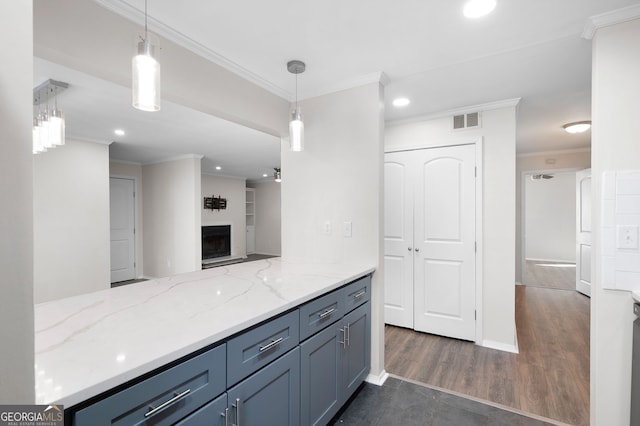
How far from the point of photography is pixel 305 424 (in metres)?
1.54

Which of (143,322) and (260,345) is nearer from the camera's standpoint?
(143,322)

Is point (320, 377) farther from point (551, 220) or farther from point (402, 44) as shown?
point (551, 220)

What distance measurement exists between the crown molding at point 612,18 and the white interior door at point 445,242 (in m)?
1.43

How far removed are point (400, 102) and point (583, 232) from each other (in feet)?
14.5

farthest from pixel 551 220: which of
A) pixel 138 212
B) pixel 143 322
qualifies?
pixel 138 212

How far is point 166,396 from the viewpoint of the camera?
3.04 feet

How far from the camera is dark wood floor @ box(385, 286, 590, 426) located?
214cm

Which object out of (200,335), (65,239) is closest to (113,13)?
(200,335)

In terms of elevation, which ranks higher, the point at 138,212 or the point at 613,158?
the point at 613,158

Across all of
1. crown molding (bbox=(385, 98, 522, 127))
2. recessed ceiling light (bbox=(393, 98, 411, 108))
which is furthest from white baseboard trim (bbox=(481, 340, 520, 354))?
recessed ceiling light (bbox=(393, 98, 411, 108))

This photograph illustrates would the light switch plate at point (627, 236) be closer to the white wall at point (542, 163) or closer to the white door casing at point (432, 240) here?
the white door casing at point (432, 240)

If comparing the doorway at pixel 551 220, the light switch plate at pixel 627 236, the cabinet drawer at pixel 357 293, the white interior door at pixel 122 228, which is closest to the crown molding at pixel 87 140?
the white interior door at pixel 122 228

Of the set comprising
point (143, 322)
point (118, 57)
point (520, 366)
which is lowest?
point (520, 366)

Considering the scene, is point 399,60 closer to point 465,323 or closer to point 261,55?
point 261,55
